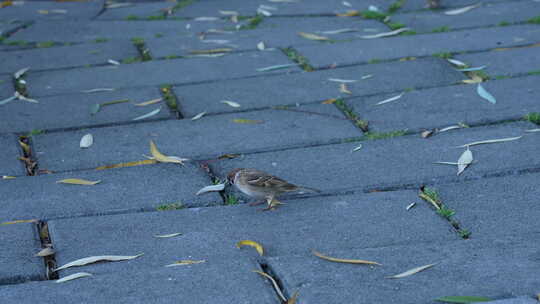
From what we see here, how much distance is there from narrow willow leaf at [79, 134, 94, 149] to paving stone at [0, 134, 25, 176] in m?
0.33

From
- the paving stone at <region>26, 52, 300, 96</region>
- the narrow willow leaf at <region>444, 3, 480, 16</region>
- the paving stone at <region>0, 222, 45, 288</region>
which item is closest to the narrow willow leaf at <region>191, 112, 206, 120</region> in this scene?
the paving stone at <region>26, 52, 300, 96</region>

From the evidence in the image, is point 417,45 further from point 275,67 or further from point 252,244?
point 252,244

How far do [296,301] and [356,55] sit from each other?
3.19m

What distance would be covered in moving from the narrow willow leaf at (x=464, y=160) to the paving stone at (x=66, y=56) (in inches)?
117

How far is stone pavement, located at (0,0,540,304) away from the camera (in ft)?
9.09

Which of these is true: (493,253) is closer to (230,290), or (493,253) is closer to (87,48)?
(230,290)

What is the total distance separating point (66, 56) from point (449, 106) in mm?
2986

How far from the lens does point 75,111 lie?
4.71 m

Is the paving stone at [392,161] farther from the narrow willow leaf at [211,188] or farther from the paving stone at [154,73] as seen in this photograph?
the paving stone at [154,73]

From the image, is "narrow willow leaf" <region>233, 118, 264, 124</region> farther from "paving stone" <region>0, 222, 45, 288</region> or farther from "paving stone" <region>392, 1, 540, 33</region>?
"paving stone" <region>392, 1, 540, 33</region>

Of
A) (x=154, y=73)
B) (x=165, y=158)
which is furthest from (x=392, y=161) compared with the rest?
(x=154, y=73)

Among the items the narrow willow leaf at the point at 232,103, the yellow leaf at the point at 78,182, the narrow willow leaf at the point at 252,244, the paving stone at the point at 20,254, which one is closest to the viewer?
the paving stone at the point at 20,254

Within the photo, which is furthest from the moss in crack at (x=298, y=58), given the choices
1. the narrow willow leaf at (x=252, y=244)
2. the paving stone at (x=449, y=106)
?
the narrow willow leaf at (x=252, y=244)

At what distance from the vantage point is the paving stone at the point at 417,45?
545cm
